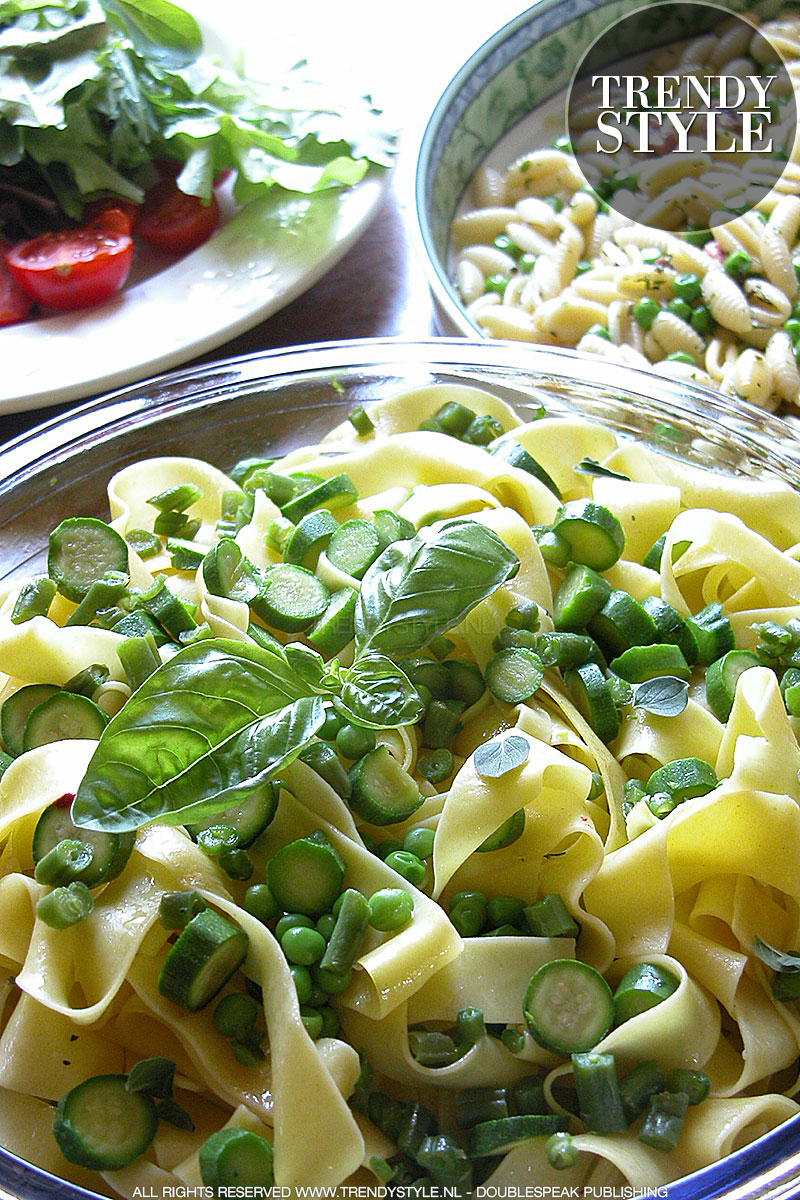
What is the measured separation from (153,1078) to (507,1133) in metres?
0.44

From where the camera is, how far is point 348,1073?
1412mm

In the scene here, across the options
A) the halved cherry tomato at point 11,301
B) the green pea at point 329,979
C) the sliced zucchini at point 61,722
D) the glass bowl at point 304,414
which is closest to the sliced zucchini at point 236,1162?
the green pea at point 329,979

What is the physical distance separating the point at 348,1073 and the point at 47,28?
3281mm

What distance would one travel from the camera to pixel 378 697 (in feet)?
5.26

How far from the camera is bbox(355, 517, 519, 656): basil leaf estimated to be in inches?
66.5

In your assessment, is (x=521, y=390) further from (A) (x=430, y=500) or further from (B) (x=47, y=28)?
(B) (x=47, y=28)

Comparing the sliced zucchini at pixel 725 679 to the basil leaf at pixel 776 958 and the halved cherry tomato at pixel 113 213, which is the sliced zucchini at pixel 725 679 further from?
the halved cherry tomato at pixel 113 213

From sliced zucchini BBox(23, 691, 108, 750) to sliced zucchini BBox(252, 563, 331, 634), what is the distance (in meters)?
0.32

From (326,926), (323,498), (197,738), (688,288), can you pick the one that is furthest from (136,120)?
(326,926)

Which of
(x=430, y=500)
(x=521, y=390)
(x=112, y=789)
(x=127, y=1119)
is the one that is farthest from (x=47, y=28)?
(x=127, y=1119)

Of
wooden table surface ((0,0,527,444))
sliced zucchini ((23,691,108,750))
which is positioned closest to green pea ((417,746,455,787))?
sliced zucchini ((23,691,108,750))

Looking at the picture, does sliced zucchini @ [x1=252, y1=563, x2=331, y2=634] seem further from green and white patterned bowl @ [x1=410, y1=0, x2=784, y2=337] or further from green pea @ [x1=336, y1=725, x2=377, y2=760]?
A: green and white patterned bowl @ [x1=410, y1=0, x2=784, y2=337]

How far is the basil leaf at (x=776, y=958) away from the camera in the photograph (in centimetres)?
151

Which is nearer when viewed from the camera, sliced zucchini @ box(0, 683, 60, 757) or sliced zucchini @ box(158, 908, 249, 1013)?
sliced zucchini @ box(158, 908, 249, 1013)
